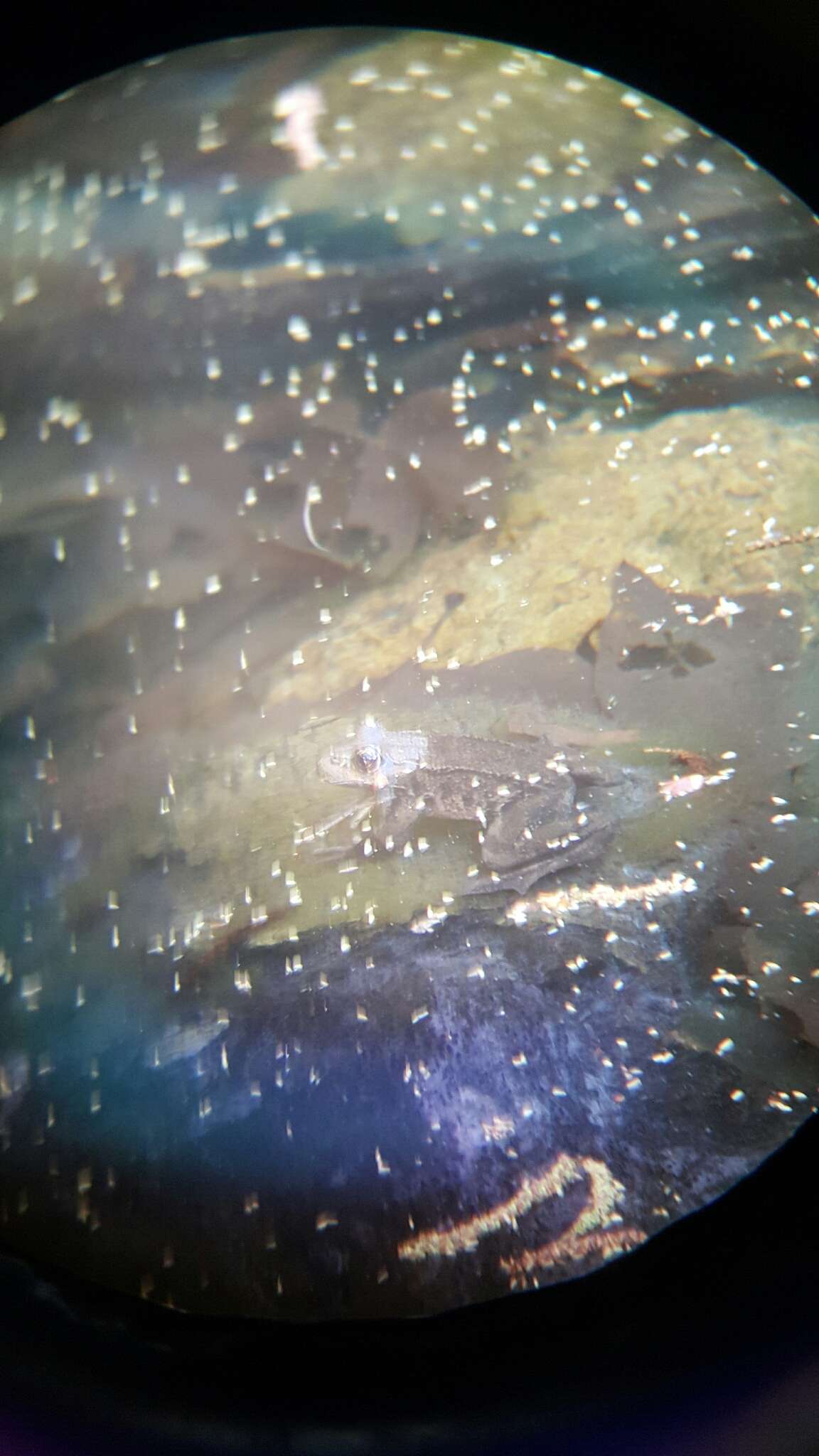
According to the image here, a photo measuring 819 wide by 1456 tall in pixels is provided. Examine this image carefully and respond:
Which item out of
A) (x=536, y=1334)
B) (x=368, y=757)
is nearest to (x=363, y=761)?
(x=368, y=757)

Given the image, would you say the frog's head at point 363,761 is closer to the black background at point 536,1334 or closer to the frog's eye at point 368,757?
the frog's eye at point 368,757

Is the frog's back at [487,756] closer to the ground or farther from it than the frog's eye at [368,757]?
closer to the ground

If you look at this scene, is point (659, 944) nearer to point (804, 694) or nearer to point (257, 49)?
point (804, 694)

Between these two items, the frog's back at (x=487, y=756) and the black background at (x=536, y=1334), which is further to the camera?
the frog's back at (x=487, y=756)

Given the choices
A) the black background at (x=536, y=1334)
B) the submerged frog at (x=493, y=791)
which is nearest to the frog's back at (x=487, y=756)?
the submerged frog at (x=493, y=791)

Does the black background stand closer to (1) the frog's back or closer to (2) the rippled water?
(2) the rippled water

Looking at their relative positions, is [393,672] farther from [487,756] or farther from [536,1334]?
[536,1334]
